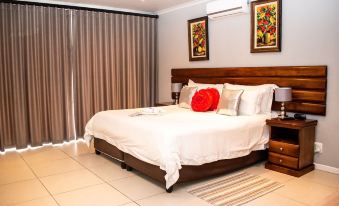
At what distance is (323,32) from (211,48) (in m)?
1.94

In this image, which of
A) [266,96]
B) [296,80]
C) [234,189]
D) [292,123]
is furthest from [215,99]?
[234,189]

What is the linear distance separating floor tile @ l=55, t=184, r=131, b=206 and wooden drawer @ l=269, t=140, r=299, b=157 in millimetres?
1922

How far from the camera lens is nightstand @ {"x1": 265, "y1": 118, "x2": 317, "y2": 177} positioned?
357 cm

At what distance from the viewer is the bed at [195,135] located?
3113 mm

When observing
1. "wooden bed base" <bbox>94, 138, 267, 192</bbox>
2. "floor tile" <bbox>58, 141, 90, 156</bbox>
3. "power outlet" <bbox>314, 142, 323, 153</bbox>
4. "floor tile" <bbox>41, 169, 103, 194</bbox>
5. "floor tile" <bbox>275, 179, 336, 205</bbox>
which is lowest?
"floor tile" <bbox>275, 179, 336, 205</bbox>

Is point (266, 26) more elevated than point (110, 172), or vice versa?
point (266, 26)

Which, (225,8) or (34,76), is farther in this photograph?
(34,76)

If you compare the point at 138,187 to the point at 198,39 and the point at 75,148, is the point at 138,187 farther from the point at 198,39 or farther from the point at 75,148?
the point at 198,39

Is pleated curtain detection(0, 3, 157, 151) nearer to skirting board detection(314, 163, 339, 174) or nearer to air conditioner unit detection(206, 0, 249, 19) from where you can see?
air conditioner unit detection(206, 0, 249, 19)

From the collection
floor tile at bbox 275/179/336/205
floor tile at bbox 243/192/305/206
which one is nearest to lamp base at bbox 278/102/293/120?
floor tile at bbox 275/179/336/205

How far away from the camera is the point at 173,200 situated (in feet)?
9.87

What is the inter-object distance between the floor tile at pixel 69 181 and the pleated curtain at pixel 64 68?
5.55 feet

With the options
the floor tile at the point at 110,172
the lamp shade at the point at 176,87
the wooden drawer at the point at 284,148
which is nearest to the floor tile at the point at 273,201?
the wooden drawer at the point at 284,148

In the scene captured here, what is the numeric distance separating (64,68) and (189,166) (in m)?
3.19
